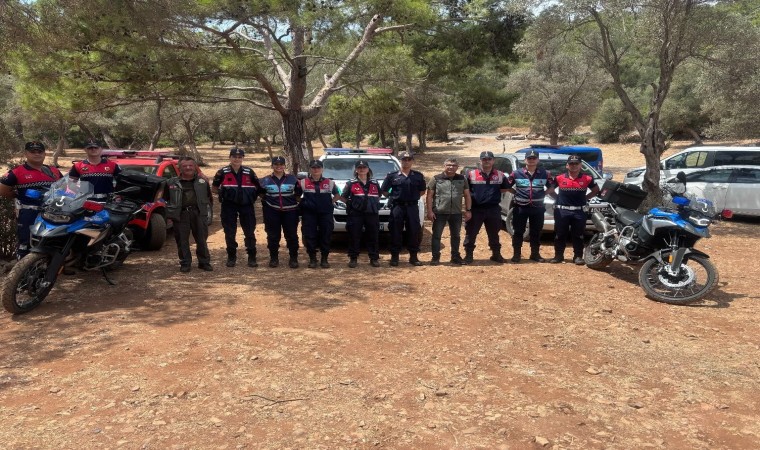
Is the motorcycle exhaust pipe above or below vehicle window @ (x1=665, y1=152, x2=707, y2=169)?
below

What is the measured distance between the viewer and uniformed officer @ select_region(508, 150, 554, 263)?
286 inches

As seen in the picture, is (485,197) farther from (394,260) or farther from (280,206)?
(280,206)

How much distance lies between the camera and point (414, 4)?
9406mm

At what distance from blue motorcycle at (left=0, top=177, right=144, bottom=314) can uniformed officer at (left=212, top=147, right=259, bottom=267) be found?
4.16ft

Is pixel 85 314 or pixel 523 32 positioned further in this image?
pixel 523 32

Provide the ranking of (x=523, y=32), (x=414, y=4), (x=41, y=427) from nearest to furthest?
(x=41, y=427) < (x=414, y=4) < (x=523, y=32)

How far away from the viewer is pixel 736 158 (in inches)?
457

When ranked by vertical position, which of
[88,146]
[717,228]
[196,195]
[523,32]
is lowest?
[717,228]

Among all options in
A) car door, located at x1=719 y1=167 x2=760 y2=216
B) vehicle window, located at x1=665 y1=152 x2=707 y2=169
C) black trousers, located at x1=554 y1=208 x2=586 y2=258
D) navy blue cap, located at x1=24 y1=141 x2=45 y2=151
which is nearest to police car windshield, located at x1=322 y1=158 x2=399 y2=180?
black trousers, located at x1=554 y1=208 x2=586 y2=258

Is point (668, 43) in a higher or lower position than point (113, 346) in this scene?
higher

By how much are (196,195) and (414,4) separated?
5446mm

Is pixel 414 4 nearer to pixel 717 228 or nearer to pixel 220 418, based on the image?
pixel 717 228

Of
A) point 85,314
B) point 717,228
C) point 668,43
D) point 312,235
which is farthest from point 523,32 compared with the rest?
point 85,314

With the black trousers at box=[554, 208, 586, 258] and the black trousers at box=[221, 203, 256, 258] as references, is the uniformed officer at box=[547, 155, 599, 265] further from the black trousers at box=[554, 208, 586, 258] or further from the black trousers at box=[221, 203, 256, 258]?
the black trousers at box=[221, 203, 256, 258]
